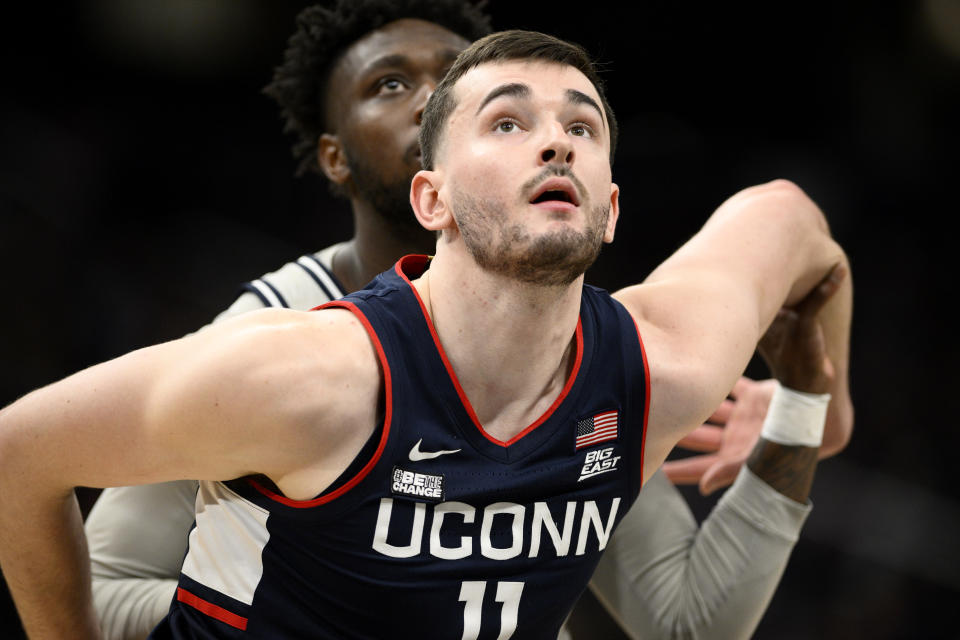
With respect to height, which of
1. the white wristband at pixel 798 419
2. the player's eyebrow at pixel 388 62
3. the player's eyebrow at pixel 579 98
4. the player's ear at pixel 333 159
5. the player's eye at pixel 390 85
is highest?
the player's eyebrow at pixel 388 62

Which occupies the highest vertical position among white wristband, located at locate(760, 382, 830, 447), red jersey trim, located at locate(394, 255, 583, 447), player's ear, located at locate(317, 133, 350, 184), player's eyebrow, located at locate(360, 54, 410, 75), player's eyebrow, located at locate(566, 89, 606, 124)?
player's eyebrow, located at locate(360, 54, 410, 75)

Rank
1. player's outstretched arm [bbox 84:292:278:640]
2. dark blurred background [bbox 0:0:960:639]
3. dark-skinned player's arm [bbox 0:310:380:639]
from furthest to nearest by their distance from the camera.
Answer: dark blurred background [bbox 0:0:960:639] < player's outstretched arm [bbox 84:292:278:640] < dark-skinned player's arm [bbox 0:310:380:639]

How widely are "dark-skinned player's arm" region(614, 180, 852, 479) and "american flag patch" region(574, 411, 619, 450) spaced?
0.33 feet

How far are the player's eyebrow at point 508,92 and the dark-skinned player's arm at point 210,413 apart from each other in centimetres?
39

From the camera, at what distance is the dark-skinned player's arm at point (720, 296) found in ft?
5.42

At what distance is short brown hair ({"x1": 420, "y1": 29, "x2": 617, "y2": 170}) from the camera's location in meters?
1.54

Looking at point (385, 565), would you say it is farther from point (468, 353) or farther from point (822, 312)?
point (822, 312)

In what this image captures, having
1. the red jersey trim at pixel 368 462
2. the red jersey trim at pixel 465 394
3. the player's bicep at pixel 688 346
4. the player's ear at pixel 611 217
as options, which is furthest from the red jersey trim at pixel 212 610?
the player's ear at pixel 611 217

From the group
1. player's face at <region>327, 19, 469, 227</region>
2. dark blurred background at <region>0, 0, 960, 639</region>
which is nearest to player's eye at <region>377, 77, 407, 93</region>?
player's face at <region>327, 19, 469, 227</region>

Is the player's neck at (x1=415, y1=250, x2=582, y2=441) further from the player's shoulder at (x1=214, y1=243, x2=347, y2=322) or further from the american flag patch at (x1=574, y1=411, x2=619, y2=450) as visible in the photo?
the player's shoulder at (x1=214, y1=243, x2=347, y2=322)

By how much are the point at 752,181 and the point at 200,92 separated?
230 centimetres

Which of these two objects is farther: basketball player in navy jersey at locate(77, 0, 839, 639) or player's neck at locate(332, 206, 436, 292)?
player's neck at locate(332, 206, 436, 292)

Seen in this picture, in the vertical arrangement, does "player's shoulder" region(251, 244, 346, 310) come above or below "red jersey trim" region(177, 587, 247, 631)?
above

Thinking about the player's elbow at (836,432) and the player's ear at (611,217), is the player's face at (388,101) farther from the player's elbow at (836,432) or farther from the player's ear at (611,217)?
the player's elbow at (836,432)
